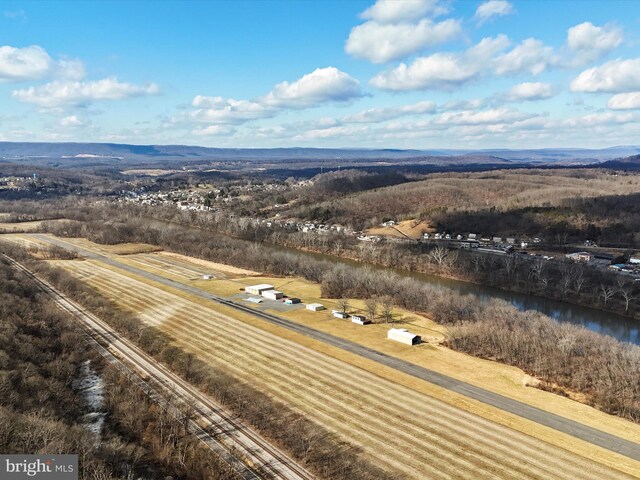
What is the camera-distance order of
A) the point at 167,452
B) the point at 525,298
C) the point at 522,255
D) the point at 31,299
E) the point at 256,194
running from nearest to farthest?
the point at 167,452
the point at 31,299
the point at 525,298
the point at 522,255
the point at 256,194

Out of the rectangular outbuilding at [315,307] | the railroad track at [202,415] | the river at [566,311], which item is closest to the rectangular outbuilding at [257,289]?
the rectangular outbuilding at [315,307]

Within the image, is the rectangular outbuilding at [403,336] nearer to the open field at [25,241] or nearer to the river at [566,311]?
the river at [566,311]

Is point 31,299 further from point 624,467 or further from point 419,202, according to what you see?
point 419,202

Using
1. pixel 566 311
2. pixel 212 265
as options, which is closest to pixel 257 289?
pixel 212 265

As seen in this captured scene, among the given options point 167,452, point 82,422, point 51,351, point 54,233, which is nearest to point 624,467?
point 167,452

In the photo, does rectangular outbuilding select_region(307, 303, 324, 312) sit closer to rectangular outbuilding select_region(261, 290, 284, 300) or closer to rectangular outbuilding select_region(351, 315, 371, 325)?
rectangular outbuilding select_region(351, 315, 371, 325)

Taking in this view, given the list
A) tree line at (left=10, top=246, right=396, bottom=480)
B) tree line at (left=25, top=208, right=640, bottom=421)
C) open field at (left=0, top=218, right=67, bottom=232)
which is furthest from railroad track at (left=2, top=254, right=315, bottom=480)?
open field at (left=0, top=218, right=67, bottom=232)
